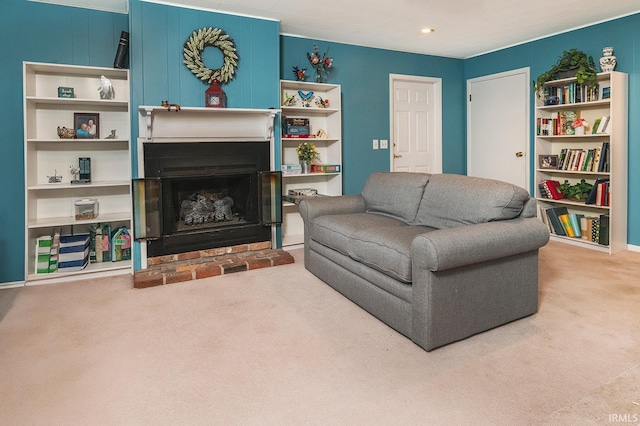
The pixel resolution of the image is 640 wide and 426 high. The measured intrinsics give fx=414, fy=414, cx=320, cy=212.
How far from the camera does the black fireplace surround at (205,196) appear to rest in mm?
3775

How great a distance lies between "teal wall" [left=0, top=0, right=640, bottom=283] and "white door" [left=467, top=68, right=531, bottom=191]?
235 millimetres

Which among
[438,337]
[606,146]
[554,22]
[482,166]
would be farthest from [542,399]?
[482,166]

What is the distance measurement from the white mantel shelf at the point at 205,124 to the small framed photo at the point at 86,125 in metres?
0.48

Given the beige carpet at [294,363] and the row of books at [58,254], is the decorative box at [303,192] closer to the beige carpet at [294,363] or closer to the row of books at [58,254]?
the beige carpet at [294,363]

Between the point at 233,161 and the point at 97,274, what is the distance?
5.33 feet

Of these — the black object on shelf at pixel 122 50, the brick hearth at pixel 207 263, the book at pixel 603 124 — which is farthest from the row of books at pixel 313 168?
the book at pixel 603 124

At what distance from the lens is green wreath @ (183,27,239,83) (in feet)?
12.9

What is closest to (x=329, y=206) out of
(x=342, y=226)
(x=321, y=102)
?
(x=342, y=226)

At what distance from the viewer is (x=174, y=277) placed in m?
3.59

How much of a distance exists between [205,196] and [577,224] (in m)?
4.15

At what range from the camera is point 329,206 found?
146 inches

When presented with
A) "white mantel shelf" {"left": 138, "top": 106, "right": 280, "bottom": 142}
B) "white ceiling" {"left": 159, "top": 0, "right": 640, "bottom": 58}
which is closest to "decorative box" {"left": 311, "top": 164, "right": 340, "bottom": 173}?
"white mantel shelf" {"left": 138, "top": 106, "right": 280, "bottom": 142}

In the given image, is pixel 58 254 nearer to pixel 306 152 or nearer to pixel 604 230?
pixel 306 152

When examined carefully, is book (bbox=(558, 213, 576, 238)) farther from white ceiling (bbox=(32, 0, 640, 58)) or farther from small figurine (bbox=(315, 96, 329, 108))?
small figurine (bbox=(315, 96, 329, 108))
